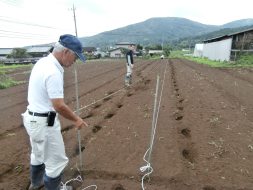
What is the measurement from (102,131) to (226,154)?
272 centimetres

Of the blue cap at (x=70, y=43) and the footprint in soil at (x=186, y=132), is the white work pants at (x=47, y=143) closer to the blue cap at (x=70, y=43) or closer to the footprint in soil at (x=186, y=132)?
the blue cap at (x=70, y=43)

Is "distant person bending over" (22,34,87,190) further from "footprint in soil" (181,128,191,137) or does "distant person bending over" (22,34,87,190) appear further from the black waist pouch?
"footprint in soil" (181,128,191,137)

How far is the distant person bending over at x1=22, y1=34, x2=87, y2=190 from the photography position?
3.39 meters

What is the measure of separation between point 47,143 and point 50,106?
455 millimetres

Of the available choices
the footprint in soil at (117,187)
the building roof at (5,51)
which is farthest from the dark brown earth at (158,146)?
the building roof at (5,51)

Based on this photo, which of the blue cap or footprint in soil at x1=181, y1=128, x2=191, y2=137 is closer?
the blue cap

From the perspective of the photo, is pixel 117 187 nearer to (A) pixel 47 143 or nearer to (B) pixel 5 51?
(A) pixel 47 143

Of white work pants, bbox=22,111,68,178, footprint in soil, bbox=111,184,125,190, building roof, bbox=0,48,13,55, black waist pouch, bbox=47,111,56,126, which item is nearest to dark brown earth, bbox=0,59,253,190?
footprint in soil, bbox=111,184,125,190

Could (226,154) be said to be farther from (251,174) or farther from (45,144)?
(45,144)

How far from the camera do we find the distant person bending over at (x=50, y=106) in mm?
3389

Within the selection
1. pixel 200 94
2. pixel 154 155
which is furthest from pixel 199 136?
pixel 200 94

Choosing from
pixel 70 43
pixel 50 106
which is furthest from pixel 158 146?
pixel 70 43

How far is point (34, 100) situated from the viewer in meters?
3.62

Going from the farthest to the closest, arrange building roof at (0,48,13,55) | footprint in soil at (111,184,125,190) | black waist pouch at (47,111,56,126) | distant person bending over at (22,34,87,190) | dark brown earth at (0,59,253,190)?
building roof at (0,48,13,55) → dark brown earth at (0,59,253,190) → footprint in soil at (111,184,125,190) → black waist pouch at (47,111,56,126) → distant person bending over at (22,34,87,190)
